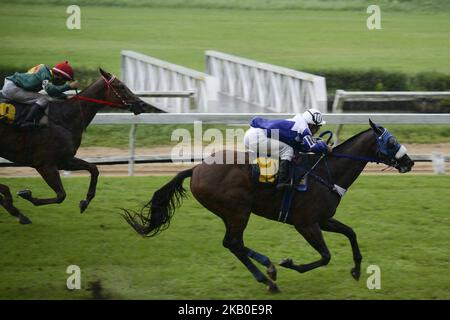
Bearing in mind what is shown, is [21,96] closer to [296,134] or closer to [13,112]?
[13,112]

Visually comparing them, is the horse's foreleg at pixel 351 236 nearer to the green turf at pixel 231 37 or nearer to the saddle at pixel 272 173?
the saddle at pixel 272 173

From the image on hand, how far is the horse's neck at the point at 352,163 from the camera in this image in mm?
7703

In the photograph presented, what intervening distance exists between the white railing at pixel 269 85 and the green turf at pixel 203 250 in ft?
13.5

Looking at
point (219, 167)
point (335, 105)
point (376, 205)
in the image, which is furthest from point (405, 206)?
point (335, 105)

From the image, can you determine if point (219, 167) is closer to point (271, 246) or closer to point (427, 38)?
point (271, 246)

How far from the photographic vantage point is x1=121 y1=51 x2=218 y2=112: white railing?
14375 millimetres

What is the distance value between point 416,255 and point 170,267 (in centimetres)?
217

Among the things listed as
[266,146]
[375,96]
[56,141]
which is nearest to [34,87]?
[56,141]

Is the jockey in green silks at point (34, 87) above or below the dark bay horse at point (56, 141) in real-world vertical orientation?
above

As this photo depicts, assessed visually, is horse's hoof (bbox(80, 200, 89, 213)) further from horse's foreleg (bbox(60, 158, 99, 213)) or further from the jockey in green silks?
the jockey in green silks

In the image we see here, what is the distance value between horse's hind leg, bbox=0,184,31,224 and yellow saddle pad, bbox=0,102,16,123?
641mm

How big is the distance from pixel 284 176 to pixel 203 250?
1262 mm

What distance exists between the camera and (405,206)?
375 inches

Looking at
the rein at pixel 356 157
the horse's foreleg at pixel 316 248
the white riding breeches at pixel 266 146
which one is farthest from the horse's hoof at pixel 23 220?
the rein at pixel 356 157
